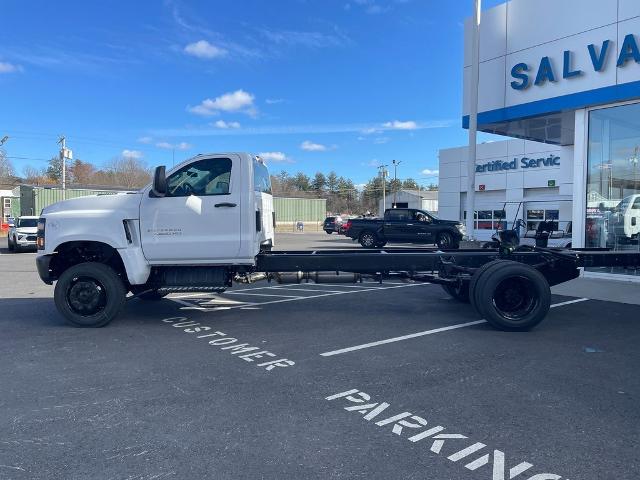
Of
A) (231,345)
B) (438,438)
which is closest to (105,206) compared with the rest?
(231,345)

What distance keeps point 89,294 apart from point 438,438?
5307mm

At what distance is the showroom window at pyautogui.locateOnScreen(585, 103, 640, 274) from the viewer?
38.0 ft

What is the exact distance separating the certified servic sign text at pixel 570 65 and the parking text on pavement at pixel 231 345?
1013cm

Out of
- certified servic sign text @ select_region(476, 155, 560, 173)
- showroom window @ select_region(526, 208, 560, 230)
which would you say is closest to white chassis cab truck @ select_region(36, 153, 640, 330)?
showroom window @ select_region(526, 208, 560, 230)

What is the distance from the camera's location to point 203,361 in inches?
211

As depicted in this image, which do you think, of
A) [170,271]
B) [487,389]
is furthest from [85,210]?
[487,389]

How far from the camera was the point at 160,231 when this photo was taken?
6.77 metres

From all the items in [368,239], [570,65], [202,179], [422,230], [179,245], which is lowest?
[368,239]

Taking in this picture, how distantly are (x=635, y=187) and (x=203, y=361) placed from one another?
11.1m

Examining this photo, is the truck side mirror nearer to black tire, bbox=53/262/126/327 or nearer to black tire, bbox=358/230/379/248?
black tire, bbox=53/262/126/327

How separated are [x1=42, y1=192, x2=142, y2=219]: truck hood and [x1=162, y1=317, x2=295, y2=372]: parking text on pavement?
67.8 inches

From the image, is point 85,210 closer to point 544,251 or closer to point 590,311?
point 544,251

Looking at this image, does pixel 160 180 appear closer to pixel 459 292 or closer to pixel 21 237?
pixel 459 292

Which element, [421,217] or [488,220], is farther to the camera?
[488,220]
